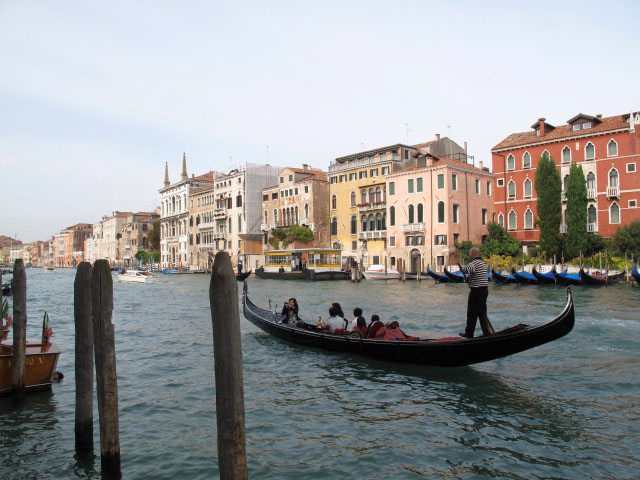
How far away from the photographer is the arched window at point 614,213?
2425 centimetres

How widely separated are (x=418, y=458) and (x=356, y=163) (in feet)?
97.8

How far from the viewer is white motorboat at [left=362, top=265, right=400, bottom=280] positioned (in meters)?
28.0

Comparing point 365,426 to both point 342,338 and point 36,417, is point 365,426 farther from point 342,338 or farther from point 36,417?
point 36,417

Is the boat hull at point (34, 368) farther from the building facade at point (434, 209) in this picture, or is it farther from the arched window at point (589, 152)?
the arched window at point (589, 152)

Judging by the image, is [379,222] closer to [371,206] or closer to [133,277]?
[371,206]

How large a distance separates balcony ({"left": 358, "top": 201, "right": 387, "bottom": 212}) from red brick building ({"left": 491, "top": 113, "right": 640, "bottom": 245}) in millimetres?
6361

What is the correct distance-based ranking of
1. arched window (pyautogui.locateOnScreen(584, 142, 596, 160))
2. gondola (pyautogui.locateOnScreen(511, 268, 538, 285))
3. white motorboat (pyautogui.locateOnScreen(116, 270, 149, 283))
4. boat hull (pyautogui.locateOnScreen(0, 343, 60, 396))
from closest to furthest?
boat hull (pyautogui.locateOnScreen(0, 343, 60, 396)), gondola (pyautogui.locateOnScreen(511, 268, 538, 285)), arched window (pyautogui.locateOnScreen(584, 142, 596, 160)), white motorboat (pyautogui.locateOnScreen(116, 270, 149, 283))

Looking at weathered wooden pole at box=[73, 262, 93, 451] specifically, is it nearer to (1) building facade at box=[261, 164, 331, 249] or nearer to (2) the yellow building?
(2) the yellow building

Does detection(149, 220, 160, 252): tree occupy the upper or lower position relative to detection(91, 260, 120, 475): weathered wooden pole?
upper

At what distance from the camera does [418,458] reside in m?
4.20

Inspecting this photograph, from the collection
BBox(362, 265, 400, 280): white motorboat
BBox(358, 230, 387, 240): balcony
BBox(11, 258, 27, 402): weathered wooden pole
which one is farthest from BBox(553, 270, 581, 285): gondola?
BBox(11, 258, 27, 402): weathered wooden pole

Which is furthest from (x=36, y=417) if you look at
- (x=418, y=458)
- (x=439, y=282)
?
(x=439, y=282)

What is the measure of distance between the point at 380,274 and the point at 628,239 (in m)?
11.6

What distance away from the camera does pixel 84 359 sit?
4.16 metres
